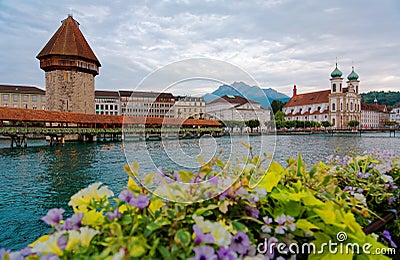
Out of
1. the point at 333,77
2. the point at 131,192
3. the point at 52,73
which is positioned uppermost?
the point at 333,77

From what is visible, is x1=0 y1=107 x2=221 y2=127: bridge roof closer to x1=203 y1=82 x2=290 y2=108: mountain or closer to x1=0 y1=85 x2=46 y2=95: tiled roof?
x1=203 y1=82 x2=290 y2=108: mountain

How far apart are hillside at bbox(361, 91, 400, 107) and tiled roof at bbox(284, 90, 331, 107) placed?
54667 millimetres

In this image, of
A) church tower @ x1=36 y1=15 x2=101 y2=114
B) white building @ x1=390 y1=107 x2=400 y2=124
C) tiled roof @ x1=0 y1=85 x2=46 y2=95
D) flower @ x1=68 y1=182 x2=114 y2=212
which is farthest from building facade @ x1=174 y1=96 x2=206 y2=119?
white building @ x1=390 y1=107 x2=400 y2=124

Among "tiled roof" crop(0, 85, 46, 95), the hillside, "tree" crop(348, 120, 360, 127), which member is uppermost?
the hillside

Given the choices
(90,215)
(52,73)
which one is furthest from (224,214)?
(52,73)

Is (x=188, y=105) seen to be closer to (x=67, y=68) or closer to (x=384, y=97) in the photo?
(x=67, y=68)

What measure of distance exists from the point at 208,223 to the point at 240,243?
0.15 meters

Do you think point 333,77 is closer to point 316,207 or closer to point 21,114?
point 21,114

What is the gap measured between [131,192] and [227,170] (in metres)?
0.52

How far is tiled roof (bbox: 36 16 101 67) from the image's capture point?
118 feet

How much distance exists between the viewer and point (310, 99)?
299 feet

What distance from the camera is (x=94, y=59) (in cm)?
3891

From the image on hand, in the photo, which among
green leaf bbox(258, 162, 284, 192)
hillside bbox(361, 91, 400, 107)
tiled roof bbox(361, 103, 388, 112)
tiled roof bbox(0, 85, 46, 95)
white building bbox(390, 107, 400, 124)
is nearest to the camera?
green leaf bbox(258, 162, 284, 192)

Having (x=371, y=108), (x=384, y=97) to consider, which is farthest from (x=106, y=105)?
(x=384, y=97)
